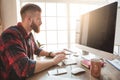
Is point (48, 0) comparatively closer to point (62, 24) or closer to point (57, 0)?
point (57, 0)

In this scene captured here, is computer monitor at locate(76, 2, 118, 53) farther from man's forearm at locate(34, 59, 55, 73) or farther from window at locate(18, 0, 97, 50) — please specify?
window at locate(18, 0, 97, 50)

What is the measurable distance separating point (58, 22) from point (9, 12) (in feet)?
3.25

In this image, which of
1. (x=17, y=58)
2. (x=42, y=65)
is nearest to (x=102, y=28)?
(x=42, y=65)

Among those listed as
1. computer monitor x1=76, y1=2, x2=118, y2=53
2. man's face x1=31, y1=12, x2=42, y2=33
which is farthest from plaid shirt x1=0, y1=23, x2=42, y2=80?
computer monitor x1=76, y1=2, x2=118, y2=53

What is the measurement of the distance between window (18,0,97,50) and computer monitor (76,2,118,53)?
1.67 m

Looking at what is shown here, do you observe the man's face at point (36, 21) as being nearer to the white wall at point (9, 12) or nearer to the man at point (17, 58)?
the man at point (17, 58)

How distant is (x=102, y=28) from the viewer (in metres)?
0.97

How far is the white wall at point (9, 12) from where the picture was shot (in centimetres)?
250

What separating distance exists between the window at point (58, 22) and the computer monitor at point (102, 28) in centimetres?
167

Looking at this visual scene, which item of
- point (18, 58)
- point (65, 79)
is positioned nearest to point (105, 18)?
point (65, 79)

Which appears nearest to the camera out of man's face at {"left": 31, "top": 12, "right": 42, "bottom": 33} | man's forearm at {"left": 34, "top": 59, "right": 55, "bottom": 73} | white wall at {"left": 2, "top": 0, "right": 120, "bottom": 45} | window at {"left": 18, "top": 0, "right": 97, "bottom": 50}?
man's forearm at {"left": 34, "top": 59, "right": 55, "bottom": 73}

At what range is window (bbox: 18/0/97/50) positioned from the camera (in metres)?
Answer: 2.87

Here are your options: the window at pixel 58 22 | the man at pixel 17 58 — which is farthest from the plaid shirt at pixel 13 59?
the window at pixel 58 22

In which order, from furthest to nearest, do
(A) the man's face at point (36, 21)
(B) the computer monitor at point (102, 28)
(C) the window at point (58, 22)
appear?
(C) the window at point (58, 22) < (A) the man's face at point (36, 21) < (B) the computer monitor at point (102, 28)
